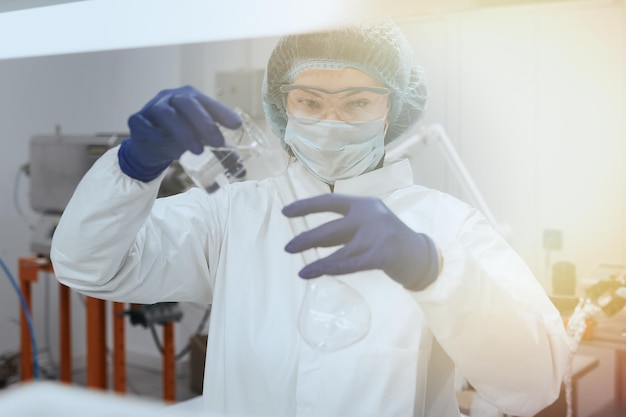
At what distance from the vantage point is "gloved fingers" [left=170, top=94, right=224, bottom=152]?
100cm

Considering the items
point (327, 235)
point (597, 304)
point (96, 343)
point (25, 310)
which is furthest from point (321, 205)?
point (25, 310)

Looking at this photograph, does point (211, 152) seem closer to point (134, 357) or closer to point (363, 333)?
point (363, 333)

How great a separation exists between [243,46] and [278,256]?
3.42ft

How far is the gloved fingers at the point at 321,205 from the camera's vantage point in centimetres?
91

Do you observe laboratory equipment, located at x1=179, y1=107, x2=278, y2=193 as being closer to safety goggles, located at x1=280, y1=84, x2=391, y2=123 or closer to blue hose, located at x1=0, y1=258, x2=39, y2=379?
safety goggles, located at x1=280, y1=84, x2=391, y2=123

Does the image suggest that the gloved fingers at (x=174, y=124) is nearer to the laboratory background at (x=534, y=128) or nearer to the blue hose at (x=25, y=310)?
the laboratory background at (x=534, y=128)

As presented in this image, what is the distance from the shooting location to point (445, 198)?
1.19 meters

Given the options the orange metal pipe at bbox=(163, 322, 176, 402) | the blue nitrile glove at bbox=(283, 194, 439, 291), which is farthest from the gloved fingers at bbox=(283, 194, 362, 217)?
the orange metal pipe at bbox=(163, 322, 176, 402)

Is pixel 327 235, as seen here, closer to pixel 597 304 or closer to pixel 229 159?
pixel 229 159

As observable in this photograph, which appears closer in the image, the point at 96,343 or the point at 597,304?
the point at 597,304

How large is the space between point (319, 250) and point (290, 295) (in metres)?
0.11

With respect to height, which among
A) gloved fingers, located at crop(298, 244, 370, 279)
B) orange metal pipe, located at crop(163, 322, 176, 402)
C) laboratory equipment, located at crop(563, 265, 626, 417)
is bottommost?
orange metal pipe, located at crop(163, 322, 176, 402)

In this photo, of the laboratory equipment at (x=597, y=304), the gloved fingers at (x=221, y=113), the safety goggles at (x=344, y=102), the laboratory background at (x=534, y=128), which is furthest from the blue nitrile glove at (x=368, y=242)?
the laboratory equipment at (x=597, y=304)

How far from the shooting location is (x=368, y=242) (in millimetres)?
924
